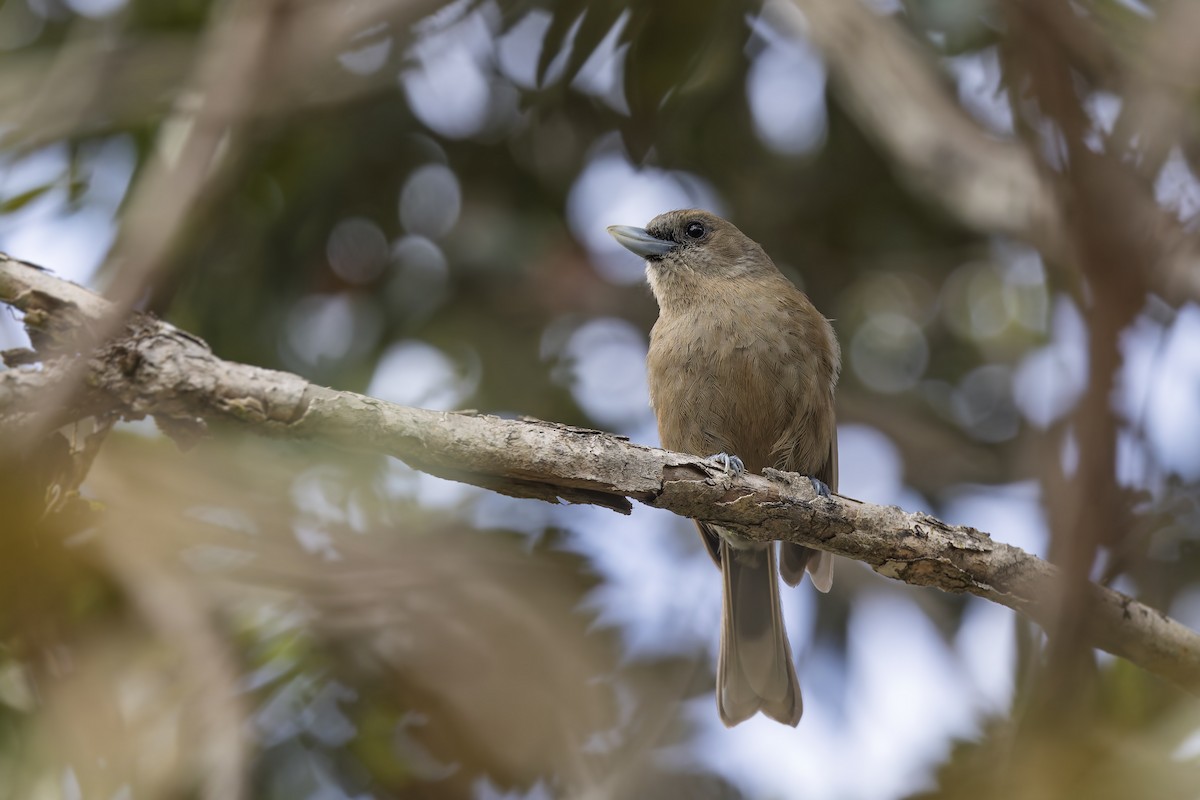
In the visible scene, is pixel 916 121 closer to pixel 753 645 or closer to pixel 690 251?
pixel 690 251

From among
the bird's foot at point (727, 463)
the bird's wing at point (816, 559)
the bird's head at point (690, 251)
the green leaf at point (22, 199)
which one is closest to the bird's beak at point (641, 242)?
the bird's head at point (690, 251)

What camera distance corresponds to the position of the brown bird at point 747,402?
433 cm

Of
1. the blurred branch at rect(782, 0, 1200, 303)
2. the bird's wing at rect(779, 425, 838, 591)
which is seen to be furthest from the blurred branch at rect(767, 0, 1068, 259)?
the bird's wing at rect(779, 425, 838, 591)

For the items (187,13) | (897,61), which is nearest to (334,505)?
(187,13)

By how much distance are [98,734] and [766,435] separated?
7.99ft

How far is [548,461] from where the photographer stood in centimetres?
303

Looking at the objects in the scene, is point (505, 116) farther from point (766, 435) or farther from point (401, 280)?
point (766, 435)

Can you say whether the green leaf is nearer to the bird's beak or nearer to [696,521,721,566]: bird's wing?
the bird's beak

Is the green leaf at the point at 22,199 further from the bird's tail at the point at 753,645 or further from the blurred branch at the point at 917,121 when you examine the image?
the blurred branch at the point at 917,121

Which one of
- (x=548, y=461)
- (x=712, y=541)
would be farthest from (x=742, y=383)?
(x=548, y=461)

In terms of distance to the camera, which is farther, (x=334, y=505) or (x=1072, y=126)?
(x=334, y=505)

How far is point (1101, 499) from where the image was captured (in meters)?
1.58

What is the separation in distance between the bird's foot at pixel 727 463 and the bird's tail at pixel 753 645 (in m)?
1.01

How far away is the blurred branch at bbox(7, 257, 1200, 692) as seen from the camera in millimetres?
2953
